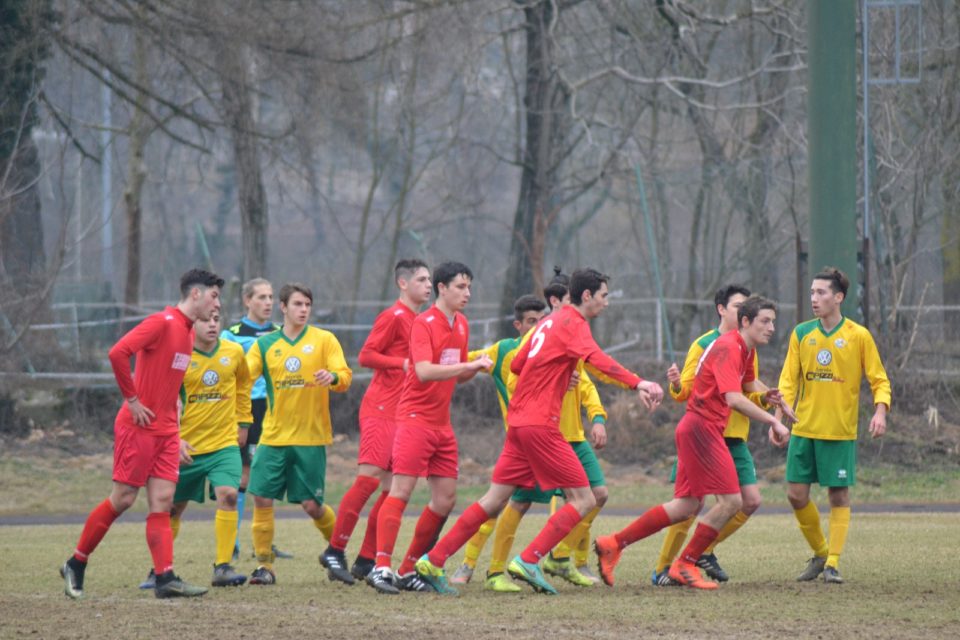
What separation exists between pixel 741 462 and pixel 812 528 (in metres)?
0.69

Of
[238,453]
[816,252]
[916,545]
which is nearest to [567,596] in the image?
[238,453]

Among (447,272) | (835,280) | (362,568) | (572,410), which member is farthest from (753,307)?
(362,568)

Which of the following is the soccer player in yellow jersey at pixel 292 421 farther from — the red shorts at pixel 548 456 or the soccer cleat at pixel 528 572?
the soccer cleat at pixel 528 572

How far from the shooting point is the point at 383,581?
357 inches

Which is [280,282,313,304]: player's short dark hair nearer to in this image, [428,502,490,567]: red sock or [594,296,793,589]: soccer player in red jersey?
[428,502,490,567]: red sock

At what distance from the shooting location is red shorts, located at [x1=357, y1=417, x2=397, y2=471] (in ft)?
32.6

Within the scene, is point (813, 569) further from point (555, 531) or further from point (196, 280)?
point (196, 280)

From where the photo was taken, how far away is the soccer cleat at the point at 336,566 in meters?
9.77

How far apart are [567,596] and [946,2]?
1509cm

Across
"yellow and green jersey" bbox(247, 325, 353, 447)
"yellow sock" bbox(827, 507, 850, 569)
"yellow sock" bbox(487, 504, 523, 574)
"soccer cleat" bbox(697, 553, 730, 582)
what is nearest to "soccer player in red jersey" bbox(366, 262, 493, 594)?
"yellow sock" bbox(487, 504, 523, 574)

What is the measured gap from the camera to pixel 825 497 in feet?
54.7

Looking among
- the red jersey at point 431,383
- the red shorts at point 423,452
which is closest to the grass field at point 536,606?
the red shorts at point 423,452

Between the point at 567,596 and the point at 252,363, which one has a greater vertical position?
the point at 252,363

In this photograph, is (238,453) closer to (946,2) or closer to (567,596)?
(567,596)
